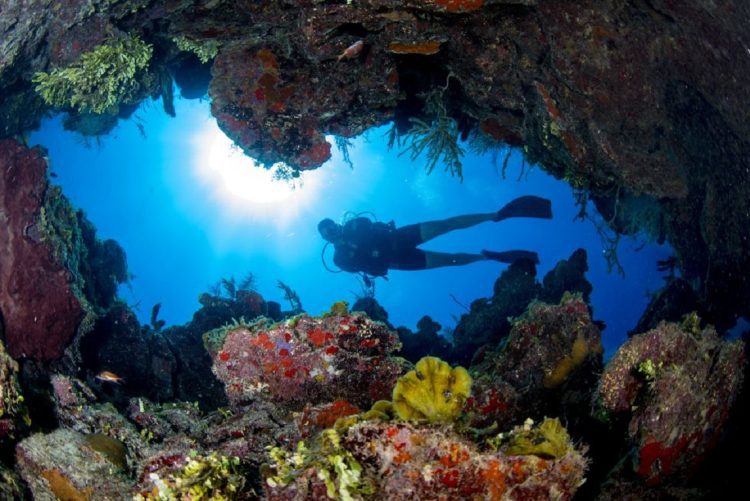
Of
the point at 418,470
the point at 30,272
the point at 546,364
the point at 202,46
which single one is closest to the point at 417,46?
the point at 202,46

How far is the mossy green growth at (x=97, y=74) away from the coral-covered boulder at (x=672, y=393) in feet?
22.0

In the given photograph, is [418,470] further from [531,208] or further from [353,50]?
[531,208]

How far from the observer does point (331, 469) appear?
2.10 m

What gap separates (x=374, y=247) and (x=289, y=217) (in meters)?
78.8

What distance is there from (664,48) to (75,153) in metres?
52.6

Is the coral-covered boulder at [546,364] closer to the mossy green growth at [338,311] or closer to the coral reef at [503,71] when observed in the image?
the mossy green growth at [338,311]

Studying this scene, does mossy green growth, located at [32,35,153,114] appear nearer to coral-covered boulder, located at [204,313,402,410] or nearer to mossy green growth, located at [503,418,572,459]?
coral-covered boulder, located at [204,313,402,410]

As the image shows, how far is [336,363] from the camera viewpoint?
169 inches

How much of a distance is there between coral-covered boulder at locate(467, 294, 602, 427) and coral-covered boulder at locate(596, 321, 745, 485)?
0.71 metres

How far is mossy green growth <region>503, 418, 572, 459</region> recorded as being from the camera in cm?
212

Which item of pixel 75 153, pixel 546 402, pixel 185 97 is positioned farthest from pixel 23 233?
pixel 75 153

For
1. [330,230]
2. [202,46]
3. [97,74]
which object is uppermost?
[330,230]

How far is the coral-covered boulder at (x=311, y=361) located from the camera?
14.1ft

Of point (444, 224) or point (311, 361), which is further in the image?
point (444, 224)
